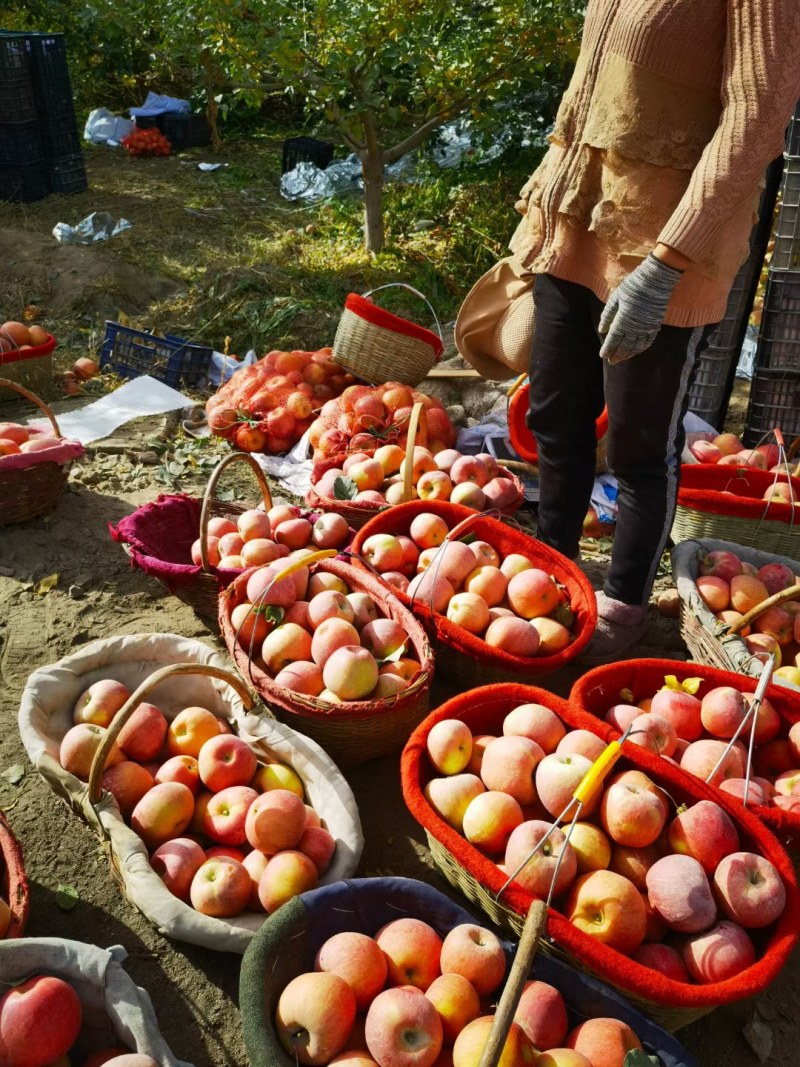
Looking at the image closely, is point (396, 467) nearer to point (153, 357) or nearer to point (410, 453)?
point (410, 453)

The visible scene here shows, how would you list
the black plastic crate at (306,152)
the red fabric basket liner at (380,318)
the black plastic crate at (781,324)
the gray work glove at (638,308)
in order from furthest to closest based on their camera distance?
the black plastic crate at (306,152), the red fabric basket liner at (380,318), the black plastic crate at (781,324), the gray work glove at (638,308)

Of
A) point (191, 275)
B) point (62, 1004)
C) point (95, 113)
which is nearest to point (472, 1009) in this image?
point (62, 1004)

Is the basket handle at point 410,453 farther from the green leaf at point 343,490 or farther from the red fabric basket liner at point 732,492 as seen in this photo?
the red fabric basket liner at point 732,492

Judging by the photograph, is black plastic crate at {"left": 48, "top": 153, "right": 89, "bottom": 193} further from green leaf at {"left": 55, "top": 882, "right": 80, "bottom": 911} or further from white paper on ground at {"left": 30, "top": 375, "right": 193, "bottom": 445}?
green leaf at {"left": 55, "top": 882, "right": 80, "bottom": 911}

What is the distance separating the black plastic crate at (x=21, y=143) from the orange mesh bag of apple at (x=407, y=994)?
A: 27.1 feet

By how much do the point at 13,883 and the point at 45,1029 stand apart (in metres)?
0.42

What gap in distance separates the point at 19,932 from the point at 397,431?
2812 millimetres

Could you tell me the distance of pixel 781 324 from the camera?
4398 mm

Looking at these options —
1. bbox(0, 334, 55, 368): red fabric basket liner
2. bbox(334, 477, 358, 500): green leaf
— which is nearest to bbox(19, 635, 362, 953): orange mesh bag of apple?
bbox(334, 477, 358, 500): green leaf

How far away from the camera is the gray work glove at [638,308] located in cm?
221

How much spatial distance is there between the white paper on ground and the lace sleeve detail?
11.4ft

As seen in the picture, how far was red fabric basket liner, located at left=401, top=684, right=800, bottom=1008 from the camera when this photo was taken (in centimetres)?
167

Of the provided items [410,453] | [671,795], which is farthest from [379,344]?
[671,795]

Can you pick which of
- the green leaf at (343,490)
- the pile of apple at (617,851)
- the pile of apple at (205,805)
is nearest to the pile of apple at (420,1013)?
the pile of apple at (617,851)
